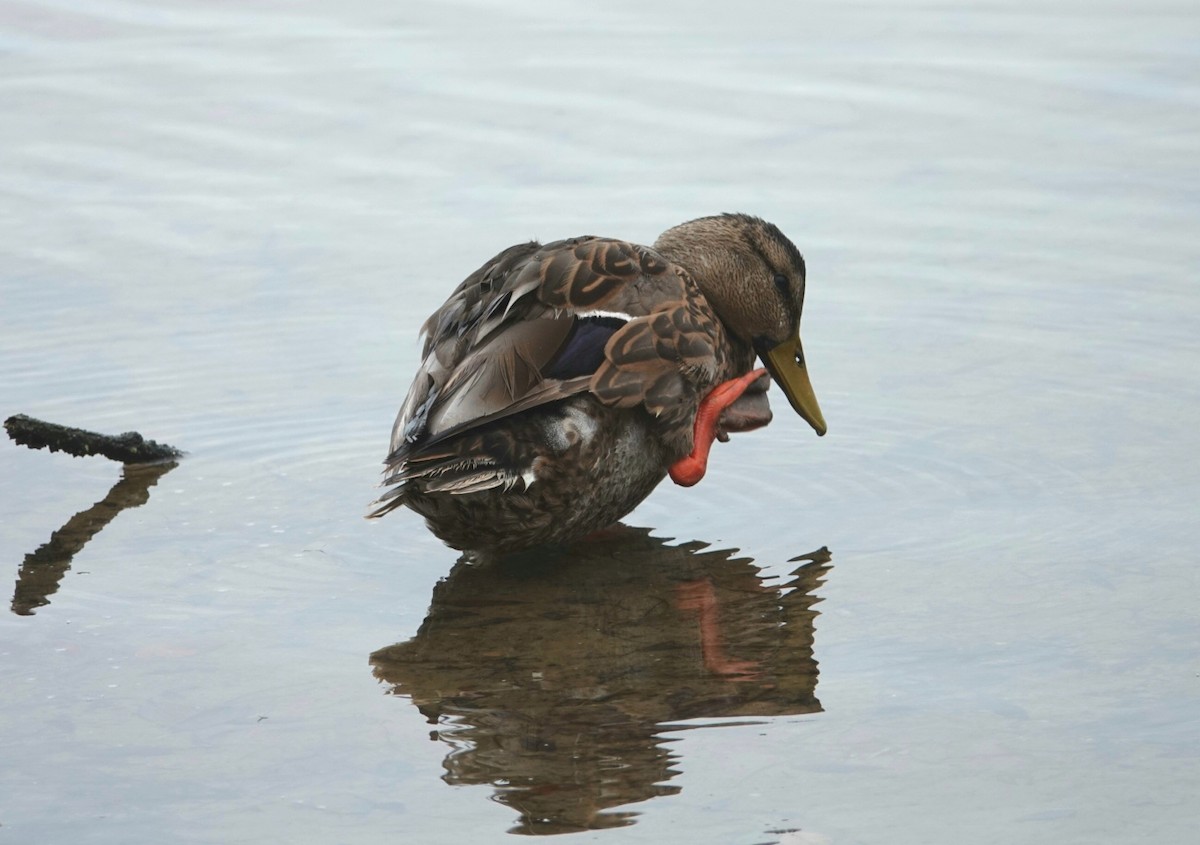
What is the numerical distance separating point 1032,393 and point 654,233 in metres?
2.32

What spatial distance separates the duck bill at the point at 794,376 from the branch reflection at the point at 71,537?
2162 mm

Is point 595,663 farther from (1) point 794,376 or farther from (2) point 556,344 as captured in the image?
(1) point 794,376

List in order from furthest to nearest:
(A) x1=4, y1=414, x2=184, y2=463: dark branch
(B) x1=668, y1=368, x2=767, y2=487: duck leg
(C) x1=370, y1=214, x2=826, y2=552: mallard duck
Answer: (A) x1=4, y1=414, x2=184, y2=463: dark branch
(B) x1=668, y1=368, x2=767, y2=487: duck leg
(C) x1=370, y1=214, x2=826, y2=552: mallard duck

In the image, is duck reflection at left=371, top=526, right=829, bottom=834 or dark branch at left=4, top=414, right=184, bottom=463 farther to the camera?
dark branch at left=4, top=414, right=184, bottom=463

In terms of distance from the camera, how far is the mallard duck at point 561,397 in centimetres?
562

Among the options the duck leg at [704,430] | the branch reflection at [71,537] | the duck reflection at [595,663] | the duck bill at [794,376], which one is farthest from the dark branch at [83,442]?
the duck bill at [794,376]

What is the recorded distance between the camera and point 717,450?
7.04 m

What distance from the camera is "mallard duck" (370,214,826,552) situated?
18.4ft

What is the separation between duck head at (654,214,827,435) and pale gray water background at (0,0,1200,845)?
0.32m

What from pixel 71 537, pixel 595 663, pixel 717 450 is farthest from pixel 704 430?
pixel 71 537

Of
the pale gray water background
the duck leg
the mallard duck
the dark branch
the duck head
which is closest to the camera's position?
the pale gray water background

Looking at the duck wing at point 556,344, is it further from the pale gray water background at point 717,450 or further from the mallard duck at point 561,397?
the pale gray water background at point 717,450

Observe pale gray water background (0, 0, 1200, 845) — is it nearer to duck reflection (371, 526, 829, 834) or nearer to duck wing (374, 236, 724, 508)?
duck reflection (371, 526, 829, 834)

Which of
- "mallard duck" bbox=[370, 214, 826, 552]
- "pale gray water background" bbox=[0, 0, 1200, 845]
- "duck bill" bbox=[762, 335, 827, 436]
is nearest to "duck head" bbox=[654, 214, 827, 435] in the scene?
"duck bill" bbox=[762, 335, 827, 436]
